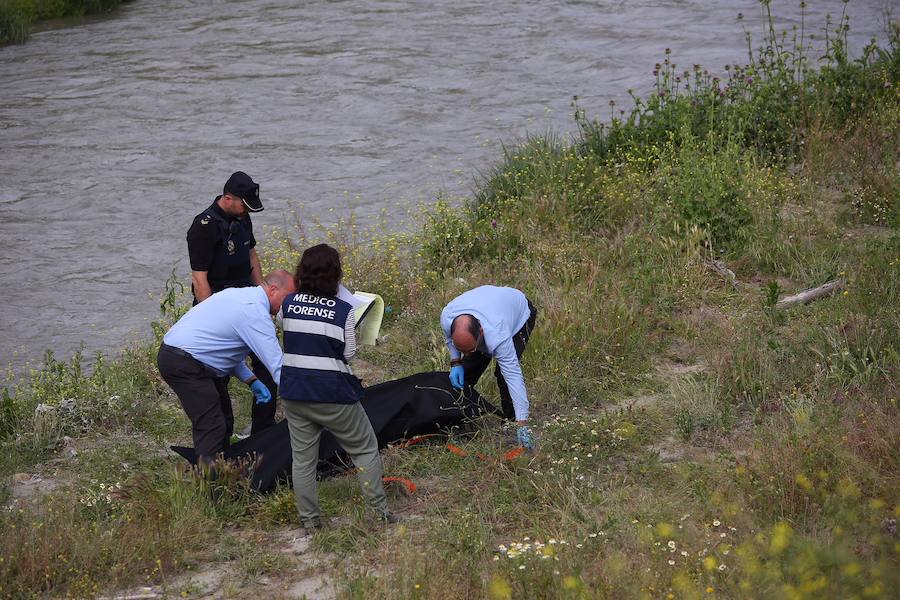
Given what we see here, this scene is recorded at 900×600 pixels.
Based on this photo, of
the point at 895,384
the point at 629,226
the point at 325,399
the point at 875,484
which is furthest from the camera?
the point at 629,226

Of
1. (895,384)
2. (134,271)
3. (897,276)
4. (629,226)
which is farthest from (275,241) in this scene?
(895,384)

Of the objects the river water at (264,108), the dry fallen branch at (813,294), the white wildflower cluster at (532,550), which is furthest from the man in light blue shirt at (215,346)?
the river water at (264,108)

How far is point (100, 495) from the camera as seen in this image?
17.8 ft

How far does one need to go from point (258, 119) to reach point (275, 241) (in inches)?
186

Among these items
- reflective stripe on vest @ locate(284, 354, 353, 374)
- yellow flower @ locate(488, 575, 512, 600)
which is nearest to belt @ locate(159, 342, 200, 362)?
reflective stripe on vest @ locate(284, 354, 353, 374)

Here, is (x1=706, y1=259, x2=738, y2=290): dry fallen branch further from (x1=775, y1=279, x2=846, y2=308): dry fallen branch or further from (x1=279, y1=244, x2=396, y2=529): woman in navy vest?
(x1=279, y1=244, x2=396, y2=529): woman in navy vest

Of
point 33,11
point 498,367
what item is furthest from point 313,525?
point 33,11

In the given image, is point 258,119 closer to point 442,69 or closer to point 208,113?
point 208,113

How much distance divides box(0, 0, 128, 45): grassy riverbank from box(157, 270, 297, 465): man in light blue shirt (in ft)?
52.8

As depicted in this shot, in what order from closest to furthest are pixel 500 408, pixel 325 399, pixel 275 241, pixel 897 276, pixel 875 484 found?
1. pixel 875 484
2. pixel 325 399
3. pixel 500 408
4. pixel 897 276
5. pixel 275 241

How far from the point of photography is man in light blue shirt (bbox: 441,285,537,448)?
5453 mm

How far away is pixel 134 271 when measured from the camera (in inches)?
437

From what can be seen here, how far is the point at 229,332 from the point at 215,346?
11 cm

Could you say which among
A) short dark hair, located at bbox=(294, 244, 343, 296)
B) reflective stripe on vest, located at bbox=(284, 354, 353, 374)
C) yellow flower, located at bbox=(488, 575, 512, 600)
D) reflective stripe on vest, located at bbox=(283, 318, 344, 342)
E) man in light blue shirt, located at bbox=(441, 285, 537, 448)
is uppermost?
short dark hair, located at bbox=(294, 244, 343, 296)
